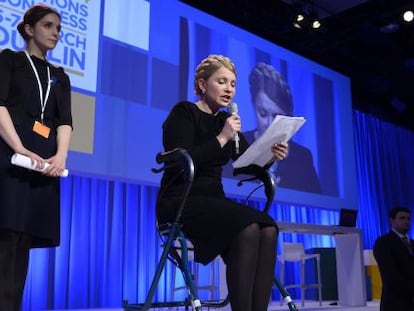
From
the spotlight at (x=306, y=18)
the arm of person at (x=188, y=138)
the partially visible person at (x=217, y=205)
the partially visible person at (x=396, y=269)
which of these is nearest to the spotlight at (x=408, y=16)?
the spotlight at (x=306, y=18)

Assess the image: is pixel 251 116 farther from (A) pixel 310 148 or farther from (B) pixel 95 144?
(B) pixel 95 144

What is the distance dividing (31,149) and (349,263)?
10.8ft

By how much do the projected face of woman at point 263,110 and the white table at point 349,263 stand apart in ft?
3.38

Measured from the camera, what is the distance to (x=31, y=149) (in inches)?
61.6

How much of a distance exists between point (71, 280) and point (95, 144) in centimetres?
182

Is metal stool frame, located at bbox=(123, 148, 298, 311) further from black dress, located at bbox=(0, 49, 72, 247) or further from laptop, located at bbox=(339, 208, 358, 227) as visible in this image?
laptop, located at bbox=(339, 208, 358, 227)

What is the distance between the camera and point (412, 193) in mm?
8859

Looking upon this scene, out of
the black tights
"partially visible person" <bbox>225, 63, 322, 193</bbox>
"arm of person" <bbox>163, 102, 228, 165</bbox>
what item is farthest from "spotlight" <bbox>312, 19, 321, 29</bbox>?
the black tights

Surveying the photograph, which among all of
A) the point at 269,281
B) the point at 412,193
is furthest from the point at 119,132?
the point at 412,193

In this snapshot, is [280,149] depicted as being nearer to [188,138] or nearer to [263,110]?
[188,138]

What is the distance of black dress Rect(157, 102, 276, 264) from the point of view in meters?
1.51

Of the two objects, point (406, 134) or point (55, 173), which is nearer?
point (55, 173)

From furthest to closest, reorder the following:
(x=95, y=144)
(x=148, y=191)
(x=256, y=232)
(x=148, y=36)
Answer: (x=148, y=191) < (x=148, y=36) < (x=95, y=144) < (x=256, y=232)

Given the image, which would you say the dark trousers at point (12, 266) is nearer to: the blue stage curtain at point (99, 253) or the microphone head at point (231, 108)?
the microphone head at point (231, 108)
